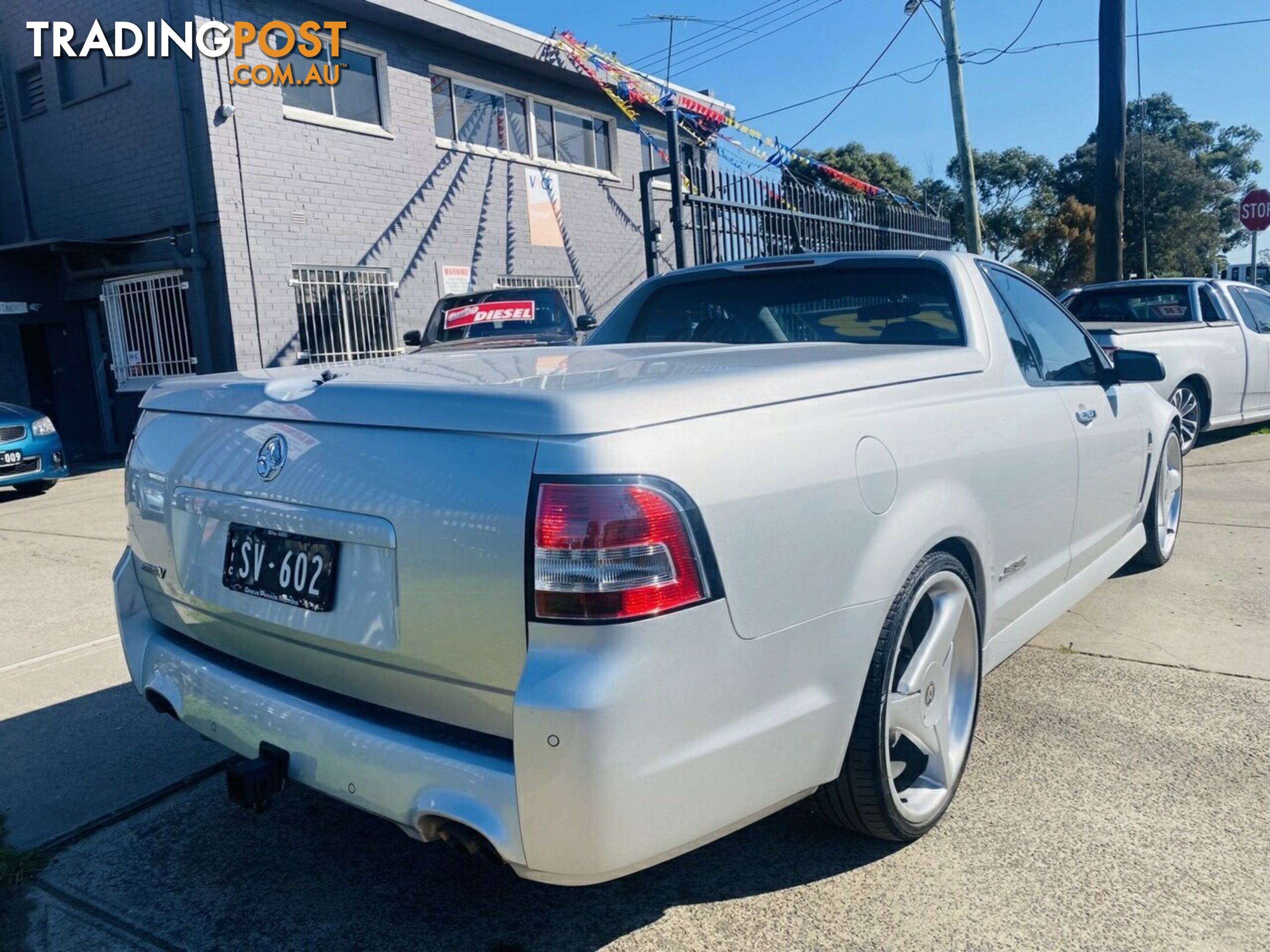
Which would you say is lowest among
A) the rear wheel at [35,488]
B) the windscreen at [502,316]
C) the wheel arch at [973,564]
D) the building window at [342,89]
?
the rear wheel at [35,488]

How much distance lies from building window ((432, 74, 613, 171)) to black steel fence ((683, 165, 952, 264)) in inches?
184

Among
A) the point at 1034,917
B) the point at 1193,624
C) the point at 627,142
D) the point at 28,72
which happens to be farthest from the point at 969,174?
the point at 1034,917

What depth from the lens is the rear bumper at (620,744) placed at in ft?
5.97

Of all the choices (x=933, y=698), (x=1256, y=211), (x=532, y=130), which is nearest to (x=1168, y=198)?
(x=1256, y=211)

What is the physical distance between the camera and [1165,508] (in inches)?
199

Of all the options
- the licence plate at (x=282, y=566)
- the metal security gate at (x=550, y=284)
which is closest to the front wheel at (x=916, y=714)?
the licence plate at (x=282, y=566)

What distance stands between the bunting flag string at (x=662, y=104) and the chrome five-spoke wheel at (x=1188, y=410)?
7.85 meters

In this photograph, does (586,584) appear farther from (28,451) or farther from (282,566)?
(28,451)

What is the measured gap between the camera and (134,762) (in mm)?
3373

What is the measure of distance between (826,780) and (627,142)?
17.3 meters

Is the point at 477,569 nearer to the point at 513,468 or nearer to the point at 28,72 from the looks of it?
the point at 513,468

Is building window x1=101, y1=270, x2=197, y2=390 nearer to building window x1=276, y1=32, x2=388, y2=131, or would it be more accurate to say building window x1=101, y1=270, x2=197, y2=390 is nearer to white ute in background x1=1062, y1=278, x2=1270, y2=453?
building window x1=276, y1=32, x2=388, y2=131

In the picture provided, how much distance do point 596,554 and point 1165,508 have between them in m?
4.24

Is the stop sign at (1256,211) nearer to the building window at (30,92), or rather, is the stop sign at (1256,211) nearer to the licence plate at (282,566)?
the licence plate at (282,566)
